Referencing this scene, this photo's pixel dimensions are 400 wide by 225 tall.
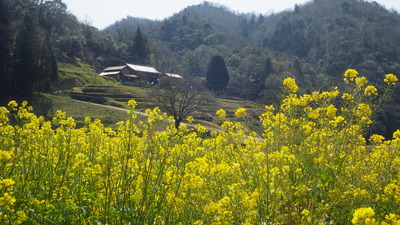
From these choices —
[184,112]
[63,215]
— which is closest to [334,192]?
[63,215]

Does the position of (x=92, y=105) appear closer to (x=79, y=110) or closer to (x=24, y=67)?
(x=79, y=110)

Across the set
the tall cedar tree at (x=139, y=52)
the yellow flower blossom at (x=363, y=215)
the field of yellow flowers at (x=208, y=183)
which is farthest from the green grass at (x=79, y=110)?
the tall cedar tree at (x=139, y=52)

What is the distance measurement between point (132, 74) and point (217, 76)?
1362 centimetres

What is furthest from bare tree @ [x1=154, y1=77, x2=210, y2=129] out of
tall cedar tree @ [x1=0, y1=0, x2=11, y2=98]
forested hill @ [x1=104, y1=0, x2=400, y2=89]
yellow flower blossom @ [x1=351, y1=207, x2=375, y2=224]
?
yellow flower blossom @ [x1=351, y1=207, x2=375, y2=224]

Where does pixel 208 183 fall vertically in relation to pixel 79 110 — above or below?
above

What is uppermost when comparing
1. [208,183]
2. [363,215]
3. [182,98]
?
[363,215]

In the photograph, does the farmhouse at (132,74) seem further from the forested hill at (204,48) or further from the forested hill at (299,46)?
the forested hill at (299,46)

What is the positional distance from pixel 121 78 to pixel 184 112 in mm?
30090

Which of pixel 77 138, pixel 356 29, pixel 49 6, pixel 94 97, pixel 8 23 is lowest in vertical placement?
pixel 94 97

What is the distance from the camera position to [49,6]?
59.8m

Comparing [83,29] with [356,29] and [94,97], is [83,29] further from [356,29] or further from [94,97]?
[356,29]

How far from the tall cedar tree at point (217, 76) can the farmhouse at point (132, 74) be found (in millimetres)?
8590

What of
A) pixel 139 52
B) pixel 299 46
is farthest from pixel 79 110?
pixel 299 46

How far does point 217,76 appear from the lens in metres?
55.2
